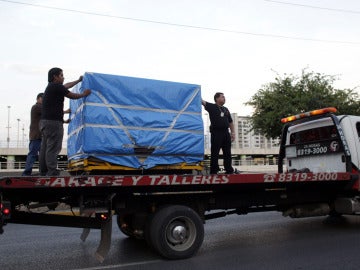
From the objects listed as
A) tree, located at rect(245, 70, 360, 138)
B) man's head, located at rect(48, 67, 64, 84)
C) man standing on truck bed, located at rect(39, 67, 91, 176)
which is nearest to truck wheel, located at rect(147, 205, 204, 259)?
man standing on truck bed, located at rect(39, 67, 91, 176)

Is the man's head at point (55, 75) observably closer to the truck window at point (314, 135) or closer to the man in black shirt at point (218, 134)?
the man in black shirt at point (218, 134)

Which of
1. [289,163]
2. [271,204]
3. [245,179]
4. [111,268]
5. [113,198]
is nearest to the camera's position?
[111,268]

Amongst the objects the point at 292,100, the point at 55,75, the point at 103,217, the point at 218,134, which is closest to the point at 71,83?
the point at 55,75

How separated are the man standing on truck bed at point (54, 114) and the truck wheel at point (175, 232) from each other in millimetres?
1618

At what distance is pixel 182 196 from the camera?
5.89 m

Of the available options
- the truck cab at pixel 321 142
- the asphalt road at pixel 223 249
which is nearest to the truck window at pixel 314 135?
the truck cab at pixel 321 142

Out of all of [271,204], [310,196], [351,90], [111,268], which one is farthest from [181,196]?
[351,90]

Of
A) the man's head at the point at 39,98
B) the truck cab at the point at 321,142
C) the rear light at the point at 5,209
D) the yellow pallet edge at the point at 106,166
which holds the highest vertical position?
the man's head at the point at 39,98

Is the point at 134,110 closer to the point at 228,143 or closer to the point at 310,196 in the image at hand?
the point at 228,143

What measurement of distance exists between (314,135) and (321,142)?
0.31 m

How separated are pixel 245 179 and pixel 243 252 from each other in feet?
3.58

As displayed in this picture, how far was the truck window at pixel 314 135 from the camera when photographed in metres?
7.61

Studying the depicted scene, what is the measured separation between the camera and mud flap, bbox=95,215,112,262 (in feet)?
16.9

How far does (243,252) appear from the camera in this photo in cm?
600
